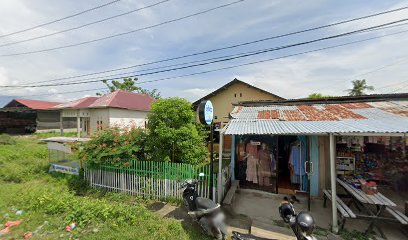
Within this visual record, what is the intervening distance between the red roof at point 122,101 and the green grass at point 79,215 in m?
8.89

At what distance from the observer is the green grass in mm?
4855

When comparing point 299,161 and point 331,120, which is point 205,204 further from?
point 331,120

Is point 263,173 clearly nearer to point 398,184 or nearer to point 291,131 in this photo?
point 291,131

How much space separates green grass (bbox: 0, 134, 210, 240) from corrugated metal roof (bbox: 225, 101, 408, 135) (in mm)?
3096

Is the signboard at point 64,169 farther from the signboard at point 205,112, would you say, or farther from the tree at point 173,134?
the signboard at point 205,112

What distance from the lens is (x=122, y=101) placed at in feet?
59.1

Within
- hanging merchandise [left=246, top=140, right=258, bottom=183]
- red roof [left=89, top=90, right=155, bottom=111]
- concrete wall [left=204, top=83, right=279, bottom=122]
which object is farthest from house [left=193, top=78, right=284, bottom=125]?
hanging merchandise [left=246, top=140, right=258, bottom=183]

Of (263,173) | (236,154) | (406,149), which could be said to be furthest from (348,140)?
(236,154)

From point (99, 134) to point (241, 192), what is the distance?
6142mm

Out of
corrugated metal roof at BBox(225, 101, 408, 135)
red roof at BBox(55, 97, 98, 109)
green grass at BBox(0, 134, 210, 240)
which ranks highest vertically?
red roof at BBox(55, 97, 98, 109)

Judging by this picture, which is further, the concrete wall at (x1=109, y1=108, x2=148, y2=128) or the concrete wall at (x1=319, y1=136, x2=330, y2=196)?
the concrete wall at (x1=109, y1=108, x2=148, y2=128)

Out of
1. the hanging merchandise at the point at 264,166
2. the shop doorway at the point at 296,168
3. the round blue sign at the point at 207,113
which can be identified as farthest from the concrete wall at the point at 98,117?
the shop doorway at the point at 296,168

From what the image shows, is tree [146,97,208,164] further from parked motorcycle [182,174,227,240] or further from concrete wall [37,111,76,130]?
concrete wall [37,111,76,130]

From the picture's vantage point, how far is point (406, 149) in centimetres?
739
